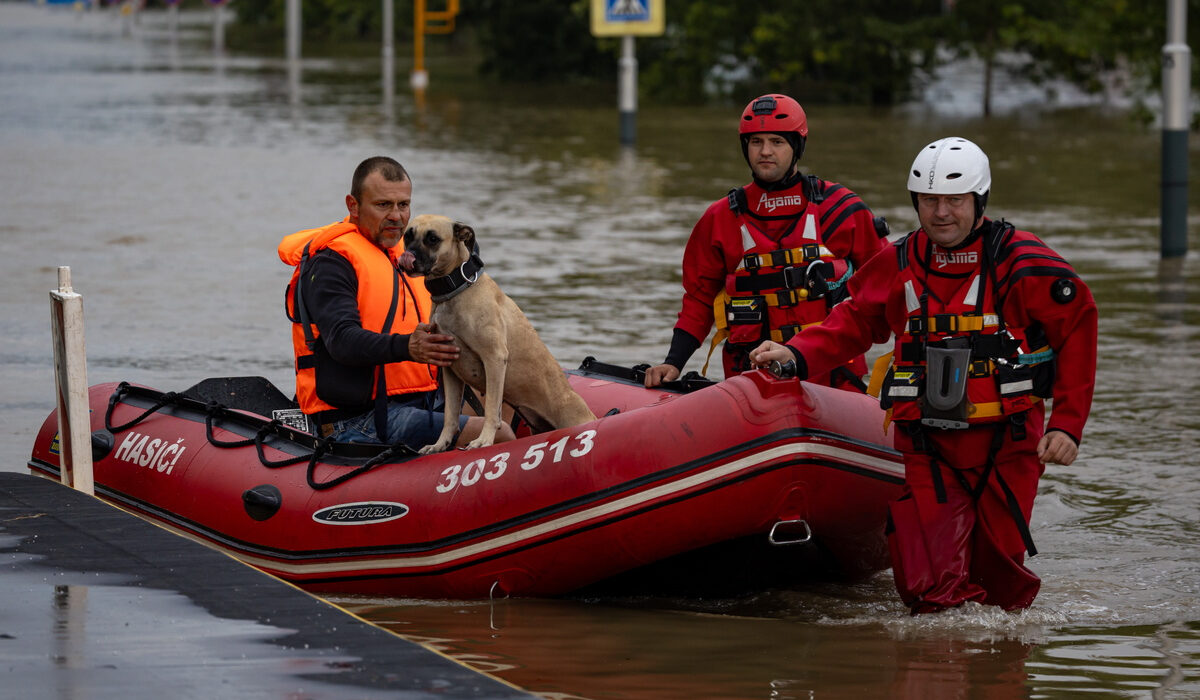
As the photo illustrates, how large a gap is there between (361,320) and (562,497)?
1.10m

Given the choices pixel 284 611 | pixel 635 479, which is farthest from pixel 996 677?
pixel 284 611

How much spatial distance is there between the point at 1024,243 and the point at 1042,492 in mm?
2753

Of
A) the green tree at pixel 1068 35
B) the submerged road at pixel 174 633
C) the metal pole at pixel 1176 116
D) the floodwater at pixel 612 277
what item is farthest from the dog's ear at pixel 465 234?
the green tree at pixel 1068 35

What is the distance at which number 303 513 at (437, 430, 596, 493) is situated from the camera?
226 inches

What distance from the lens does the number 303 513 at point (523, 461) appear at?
5.74 meters

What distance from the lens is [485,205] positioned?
1841 centimetres

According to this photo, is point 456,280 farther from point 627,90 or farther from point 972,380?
point 627,90

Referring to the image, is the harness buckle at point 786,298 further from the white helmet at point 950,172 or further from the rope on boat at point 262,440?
the rope on boat at point 262,440

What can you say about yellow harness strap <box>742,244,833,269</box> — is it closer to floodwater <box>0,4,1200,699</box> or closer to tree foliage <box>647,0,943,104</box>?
floodwater <box>0,4,1200,699</box>

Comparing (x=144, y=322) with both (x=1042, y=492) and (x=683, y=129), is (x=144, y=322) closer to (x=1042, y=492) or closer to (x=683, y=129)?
(x=1042, y=492)

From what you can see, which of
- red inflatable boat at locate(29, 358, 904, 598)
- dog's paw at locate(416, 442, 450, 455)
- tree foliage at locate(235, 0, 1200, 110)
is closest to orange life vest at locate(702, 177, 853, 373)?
red inflatable boat at locate(29, 358, 904, 598)

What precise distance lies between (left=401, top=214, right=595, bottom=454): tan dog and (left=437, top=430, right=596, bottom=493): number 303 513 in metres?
0.17

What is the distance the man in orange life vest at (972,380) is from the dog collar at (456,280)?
3.28ft

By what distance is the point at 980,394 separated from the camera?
5.42 m
